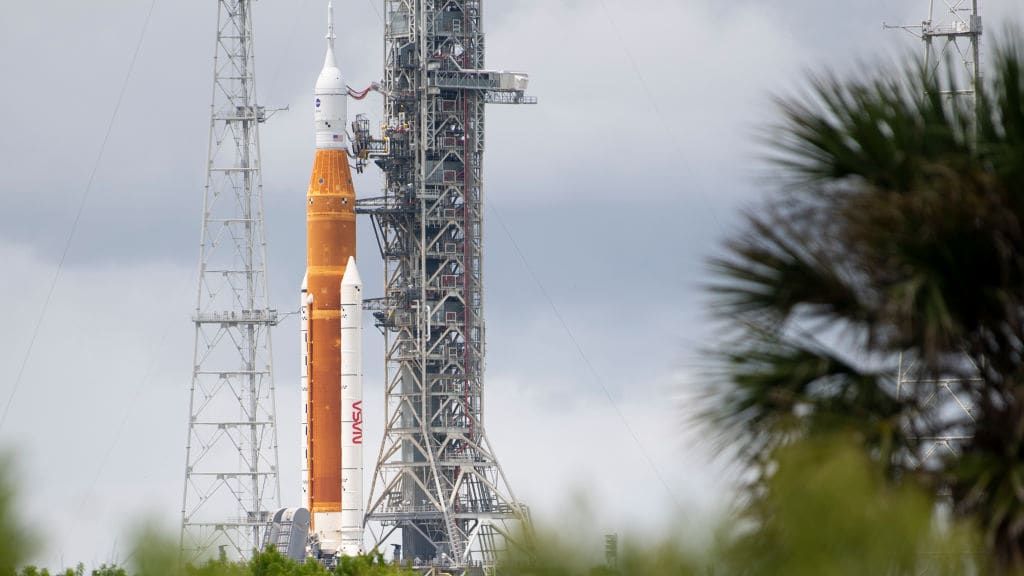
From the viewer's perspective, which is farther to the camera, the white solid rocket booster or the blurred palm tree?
the white solid rocket booster

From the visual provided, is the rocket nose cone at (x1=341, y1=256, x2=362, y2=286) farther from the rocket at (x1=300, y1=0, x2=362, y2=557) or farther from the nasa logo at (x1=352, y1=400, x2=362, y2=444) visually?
the nasa logo at (x1=352, y1=400, x2=362, y2=444)

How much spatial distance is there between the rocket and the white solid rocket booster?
0.04m

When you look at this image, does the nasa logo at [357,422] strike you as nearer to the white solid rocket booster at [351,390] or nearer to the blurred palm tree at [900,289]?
the white solid rocket booster at [351,390]

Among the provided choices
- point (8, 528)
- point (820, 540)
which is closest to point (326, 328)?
point (8, 528)

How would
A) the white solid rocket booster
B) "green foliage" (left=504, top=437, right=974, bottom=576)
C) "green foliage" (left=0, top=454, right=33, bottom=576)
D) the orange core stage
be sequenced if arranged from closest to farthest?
"green foliage" (left=504, top=437, right=974, bottom=576) → "green foliage" (left=0, top=454, right=33, bottom=576) → the white solid rocket booster → the orange core stage

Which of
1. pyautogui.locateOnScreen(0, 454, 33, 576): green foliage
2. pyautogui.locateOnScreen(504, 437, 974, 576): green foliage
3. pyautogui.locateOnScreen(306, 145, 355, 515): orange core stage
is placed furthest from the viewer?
pyautogui.locateOnScreen(306, 145, 355, 515): orange core stage

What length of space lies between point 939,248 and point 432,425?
71988 millimetres

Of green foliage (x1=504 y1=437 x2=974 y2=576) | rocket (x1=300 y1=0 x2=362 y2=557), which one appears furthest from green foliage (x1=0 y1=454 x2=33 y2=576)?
rocket (x1=300 y1=0 x2=362 y2=557)

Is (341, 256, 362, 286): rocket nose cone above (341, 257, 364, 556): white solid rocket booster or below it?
above

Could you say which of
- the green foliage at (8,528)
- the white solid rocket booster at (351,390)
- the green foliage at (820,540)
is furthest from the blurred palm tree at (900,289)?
the white solid rocket booster at (351,390)

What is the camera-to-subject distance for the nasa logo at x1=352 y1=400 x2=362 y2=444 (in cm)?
8262

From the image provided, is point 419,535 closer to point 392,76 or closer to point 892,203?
point 392,76

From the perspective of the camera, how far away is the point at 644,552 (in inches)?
610

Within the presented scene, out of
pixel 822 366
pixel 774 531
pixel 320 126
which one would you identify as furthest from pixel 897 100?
pixel 320 126
